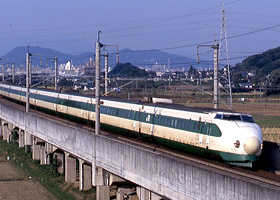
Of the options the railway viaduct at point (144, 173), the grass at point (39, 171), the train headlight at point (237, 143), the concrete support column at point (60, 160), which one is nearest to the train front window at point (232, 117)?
the train headlight at point (237, 143)

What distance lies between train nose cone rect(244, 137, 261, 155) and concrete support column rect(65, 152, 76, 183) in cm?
2404

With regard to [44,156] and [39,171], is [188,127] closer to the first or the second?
[39,171]

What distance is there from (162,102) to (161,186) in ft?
47.6

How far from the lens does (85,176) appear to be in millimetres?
42312

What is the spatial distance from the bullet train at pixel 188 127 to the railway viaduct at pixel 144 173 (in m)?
1.54

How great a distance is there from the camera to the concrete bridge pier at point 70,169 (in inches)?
1775

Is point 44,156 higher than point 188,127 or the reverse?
the reverse

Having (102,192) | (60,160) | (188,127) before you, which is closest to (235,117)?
(188,127)

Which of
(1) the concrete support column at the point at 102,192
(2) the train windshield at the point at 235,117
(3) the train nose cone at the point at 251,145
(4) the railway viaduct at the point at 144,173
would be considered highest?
(2) the train windshield at the point at 235,117

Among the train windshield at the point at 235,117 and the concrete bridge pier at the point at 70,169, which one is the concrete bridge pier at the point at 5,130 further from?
the train windshield at the point at 235,117

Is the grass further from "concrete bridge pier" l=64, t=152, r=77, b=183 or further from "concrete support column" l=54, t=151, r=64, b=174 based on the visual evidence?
"concrete bridge pier" l=64, t=152, r=77, b=183

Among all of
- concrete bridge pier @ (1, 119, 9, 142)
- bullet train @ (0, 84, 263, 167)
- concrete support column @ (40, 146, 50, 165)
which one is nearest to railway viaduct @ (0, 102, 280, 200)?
bullet train @ (0, 84, 263, 167)

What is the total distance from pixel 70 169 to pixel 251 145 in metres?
25.0

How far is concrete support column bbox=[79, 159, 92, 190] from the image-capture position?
41.7 meters
